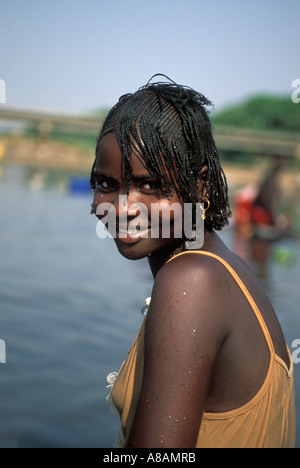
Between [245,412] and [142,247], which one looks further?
[142,247]

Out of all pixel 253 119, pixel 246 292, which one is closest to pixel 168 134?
pixel 246 292

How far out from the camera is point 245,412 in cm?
167

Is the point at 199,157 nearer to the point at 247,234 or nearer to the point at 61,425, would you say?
the point at 61,425

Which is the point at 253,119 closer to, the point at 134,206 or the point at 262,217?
the point at 262,217

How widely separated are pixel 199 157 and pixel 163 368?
27.1 inches

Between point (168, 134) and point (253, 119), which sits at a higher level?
point (253, 119)

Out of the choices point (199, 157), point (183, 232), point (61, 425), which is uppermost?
point (199, 157)

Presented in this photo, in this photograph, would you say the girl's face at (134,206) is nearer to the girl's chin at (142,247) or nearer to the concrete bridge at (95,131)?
the girl's chin at (142,247)

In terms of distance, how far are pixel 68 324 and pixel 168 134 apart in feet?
18.1

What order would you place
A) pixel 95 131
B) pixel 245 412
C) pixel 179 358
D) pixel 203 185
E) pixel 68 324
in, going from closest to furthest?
pixel 179 358 → pixel 245 412 → pixel 203 185 → pixel 68 324 → pixel 95 131

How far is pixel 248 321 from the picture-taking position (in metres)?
1.68

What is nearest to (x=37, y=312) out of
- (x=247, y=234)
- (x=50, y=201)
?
(x=247, y=234)

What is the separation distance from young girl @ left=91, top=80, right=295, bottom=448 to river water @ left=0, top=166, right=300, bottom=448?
115 inches

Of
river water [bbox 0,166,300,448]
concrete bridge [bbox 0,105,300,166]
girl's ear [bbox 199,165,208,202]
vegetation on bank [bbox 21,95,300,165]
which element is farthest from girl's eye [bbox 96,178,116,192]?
vegetation on bank [bbox 21,95,300,165]
